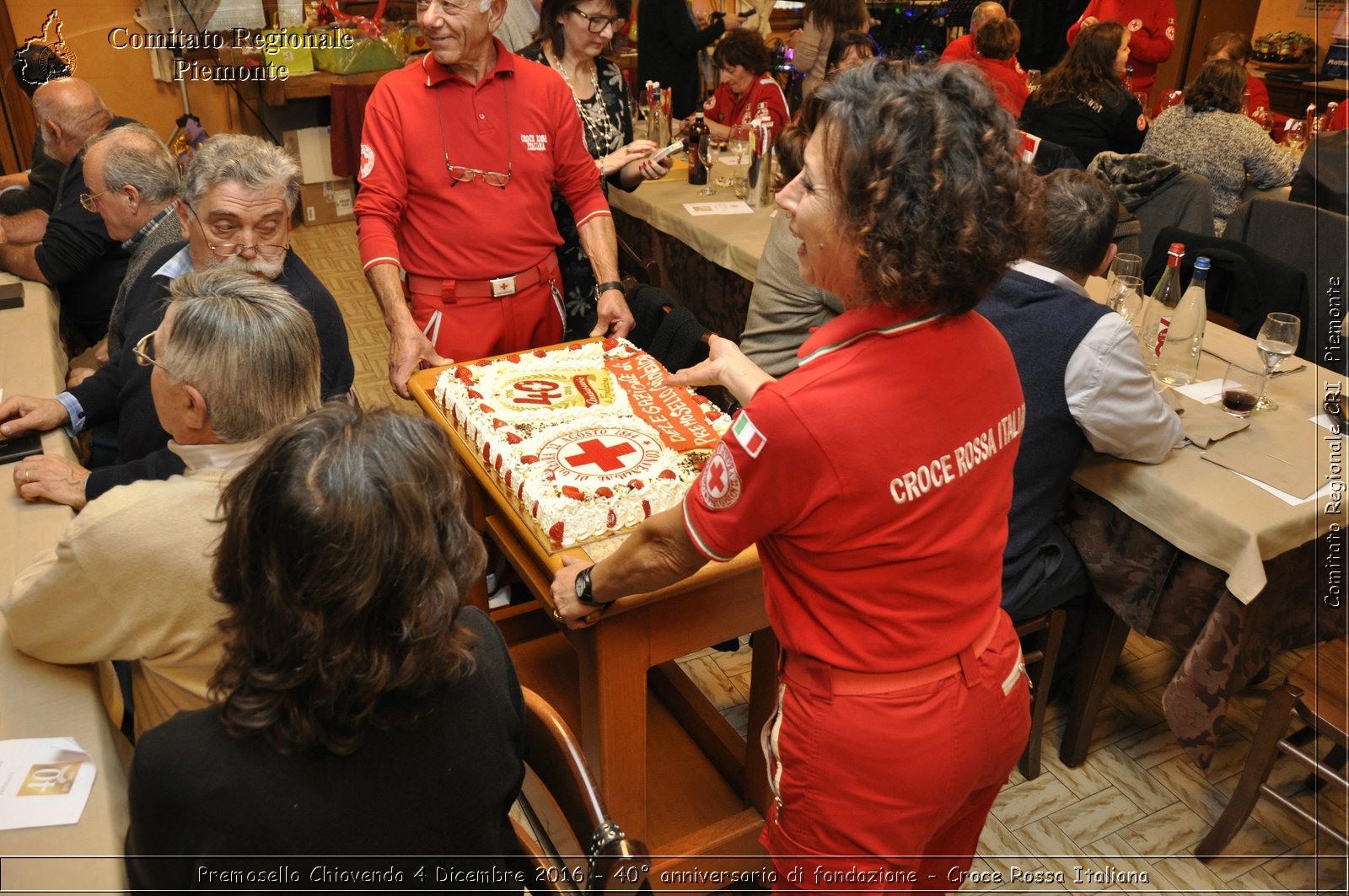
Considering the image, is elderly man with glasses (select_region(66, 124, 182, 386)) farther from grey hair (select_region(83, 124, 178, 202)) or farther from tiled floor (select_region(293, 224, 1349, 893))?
tiled floor (select_region(293, 224, 1349, 893))

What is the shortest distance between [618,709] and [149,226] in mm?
2044

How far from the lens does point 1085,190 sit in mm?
2301

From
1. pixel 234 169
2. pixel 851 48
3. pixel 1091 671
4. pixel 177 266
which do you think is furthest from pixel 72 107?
pixel 1091 671

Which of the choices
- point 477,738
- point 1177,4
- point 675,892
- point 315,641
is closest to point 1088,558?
point 675,892

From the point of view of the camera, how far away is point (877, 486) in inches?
48.7

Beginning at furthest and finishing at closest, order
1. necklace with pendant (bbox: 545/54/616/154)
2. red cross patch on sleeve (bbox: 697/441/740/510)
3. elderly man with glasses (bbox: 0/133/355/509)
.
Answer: necklace with pendant (bbox: 545/54/616/154) → elderly man with glasses (bbox: 0/133/355/509) → red cross patch on sleeve (bbox: 697/441/740/510)

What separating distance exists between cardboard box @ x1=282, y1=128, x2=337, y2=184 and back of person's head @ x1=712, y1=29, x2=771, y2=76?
288cm

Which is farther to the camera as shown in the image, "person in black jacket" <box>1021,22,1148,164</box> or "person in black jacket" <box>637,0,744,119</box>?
"person in black jacket" <box>637,0,744,119</box>

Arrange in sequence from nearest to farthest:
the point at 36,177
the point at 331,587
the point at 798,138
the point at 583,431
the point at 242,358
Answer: the point at 331,587 → the point at 242,358 → the point at 583,431 → the point at 798,138 → the point at 36,177

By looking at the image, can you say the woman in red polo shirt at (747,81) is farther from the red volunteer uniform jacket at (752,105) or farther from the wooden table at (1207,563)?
the wooden table at (1207,563)

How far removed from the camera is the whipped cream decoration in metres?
1.82

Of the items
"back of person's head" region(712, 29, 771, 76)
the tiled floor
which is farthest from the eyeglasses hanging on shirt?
"back of person's head" region(712, 29, 771, 76)

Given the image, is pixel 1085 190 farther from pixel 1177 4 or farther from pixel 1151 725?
pixel 1177 4

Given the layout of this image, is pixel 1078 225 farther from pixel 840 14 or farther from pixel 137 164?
pixel 840 14
